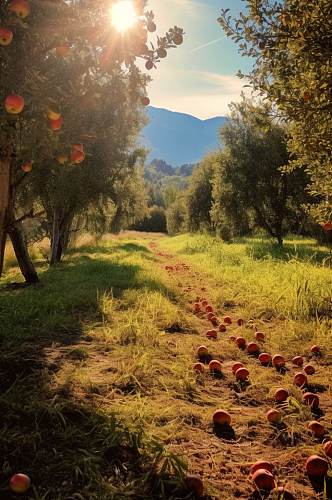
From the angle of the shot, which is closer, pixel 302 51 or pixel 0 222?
pixel 0 222

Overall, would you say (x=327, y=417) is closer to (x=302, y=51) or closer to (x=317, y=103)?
(x=317, y=103)

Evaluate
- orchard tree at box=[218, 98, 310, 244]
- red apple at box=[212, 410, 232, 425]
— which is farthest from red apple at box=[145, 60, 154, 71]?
orchard tree at box=[218, 98, 310, 244]

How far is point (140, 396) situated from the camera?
4426 millimetres

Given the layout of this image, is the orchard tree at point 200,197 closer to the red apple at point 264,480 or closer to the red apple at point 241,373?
the red apple at point 241,373

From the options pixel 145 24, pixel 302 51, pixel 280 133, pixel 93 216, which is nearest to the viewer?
pixel 145 24

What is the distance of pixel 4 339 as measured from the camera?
560 centimetres

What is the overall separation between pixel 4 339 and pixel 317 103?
5565 millimetres

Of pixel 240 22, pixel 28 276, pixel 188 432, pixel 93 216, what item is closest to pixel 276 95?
pixel 240 22

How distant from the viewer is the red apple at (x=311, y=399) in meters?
4.28

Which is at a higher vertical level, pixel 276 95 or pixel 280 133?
pixel 280 133

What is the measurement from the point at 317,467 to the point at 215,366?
228cm

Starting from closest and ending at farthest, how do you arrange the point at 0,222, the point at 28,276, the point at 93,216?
1. the point at 0,222
2. the point at 28,276
3. the point at 93,216

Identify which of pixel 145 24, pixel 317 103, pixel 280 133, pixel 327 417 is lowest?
pixel 327 417

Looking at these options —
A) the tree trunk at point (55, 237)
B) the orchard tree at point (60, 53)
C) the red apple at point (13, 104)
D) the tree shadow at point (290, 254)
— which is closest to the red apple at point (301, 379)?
the orchard tree at point (60, 53)
